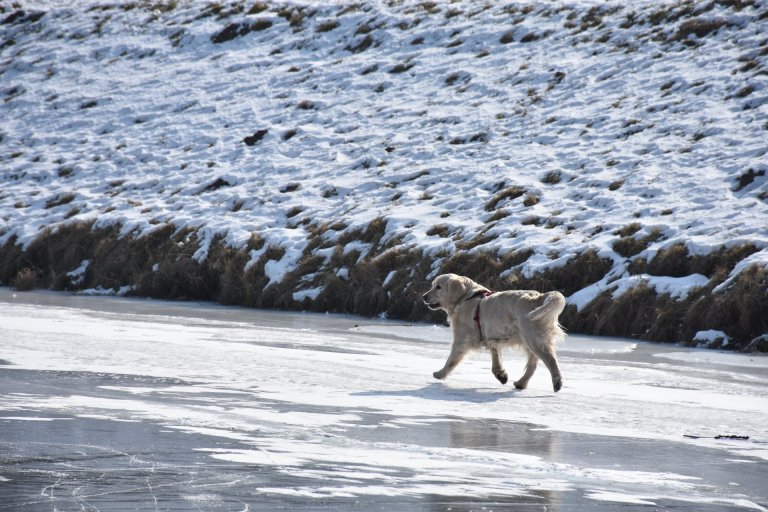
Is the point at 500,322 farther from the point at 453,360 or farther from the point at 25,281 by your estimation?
the point at 25,281

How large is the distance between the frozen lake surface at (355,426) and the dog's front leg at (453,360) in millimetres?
194

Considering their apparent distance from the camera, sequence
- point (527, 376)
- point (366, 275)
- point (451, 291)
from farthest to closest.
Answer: point (366, 275) → point (451, 291) → point (527, 376)

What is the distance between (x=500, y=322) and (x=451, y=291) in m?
0.77

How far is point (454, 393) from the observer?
8.73 metres

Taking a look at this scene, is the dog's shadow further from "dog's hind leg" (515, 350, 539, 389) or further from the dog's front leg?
the dog's front leg

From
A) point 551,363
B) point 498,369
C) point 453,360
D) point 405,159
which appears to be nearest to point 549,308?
point 551,363

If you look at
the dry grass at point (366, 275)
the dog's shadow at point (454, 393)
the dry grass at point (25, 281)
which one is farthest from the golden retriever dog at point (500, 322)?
the dry grass at point (25, 281)

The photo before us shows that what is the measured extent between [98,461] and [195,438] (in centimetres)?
86

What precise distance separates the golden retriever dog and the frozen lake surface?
0.30 m

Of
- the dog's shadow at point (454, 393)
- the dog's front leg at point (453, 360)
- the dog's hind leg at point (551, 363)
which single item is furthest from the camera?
the dog's front leg at point (453, 360)

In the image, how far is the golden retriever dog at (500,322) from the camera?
29.7 ft

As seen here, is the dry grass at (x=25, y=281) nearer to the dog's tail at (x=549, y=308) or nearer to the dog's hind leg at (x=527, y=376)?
the dog's hind leg at (x=527, y=376)

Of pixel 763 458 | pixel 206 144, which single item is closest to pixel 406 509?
pixel 763 458

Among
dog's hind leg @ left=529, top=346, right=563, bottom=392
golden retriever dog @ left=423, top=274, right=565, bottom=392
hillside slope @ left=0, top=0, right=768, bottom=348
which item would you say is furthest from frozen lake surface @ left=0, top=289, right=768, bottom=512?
hillside slope @ left=0, top=0, right=768, bottom=348
